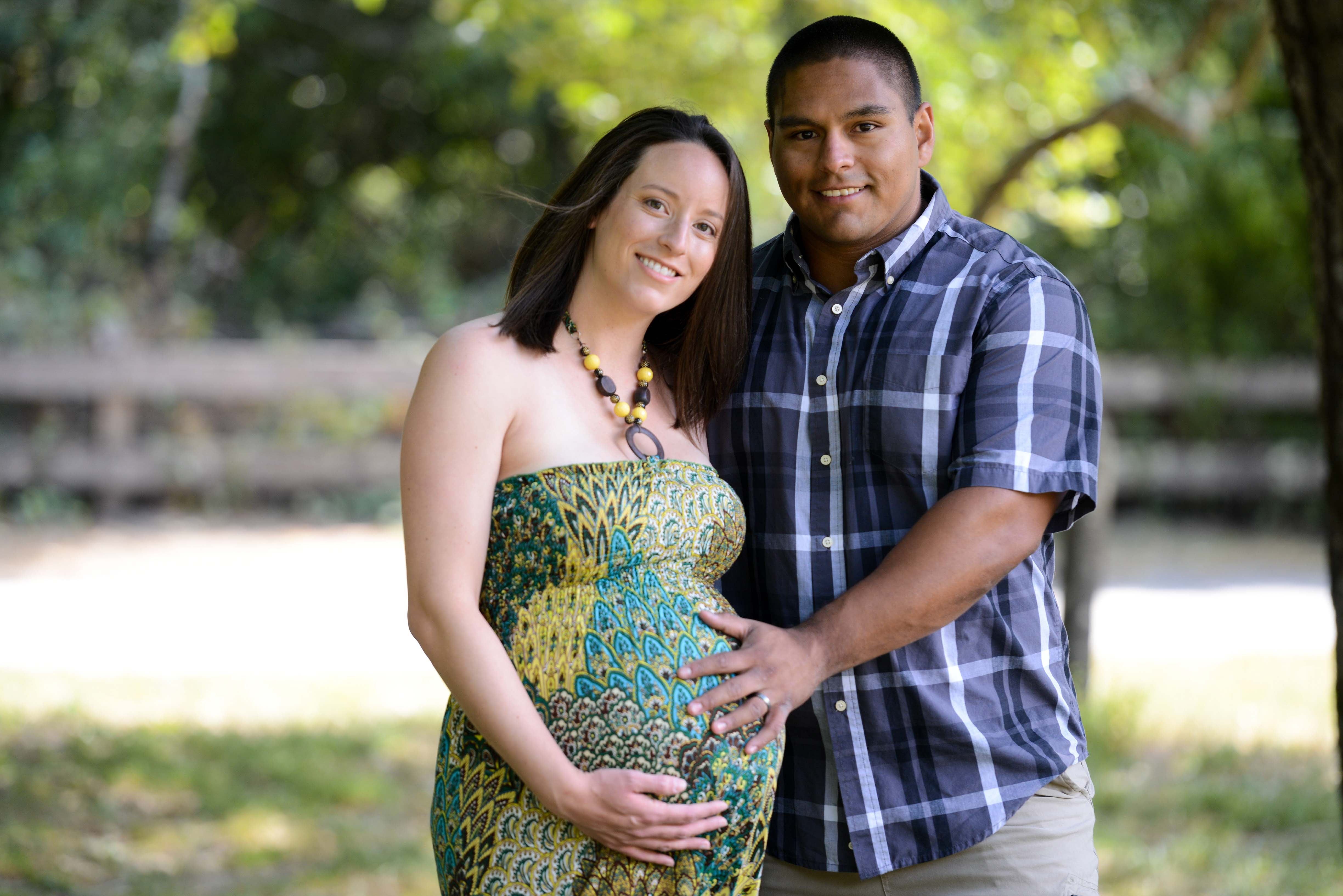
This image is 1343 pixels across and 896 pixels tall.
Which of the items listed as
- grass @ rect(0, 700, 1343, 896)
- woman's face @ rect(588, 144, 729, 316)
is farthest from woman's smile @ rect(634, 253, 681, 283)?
grass @ rect(0, 700, 1343, 896)

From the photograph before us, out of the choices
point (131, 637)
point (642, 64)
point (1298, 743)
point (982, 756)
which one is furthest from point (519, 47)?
point (982, 756)

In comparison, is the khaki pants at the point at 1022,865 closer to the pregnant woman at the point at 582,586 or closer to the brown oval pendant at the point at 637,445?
the pregnant woman at the point at 582,586

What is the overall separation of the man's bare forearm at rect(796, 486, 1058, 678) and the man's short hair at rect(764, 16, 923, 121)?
0.74m

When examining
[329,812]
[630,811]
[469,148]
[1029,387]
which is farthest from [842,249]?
[469,148]

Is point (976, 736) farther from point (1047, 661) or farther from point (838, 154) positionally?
point (838, 154)

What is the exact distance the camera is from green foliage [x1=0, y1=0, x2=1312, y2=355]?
5.96 meters

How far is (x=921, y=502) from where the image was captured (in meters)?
2.13

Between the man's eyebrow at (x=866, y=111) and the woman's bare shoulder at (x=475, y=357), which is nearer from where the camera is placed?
→ the woman's bare shoulder at (x=475, y=357)

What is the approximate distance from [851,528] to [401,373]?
8.99 metres

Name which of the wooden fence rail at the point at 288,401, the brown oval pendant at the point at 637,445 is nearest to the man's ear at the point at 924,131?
the brown oval pendant at the point at 637,445

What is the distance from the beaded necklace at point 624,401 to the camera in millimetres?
2137

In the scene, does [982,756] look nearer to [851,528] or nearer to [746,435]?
[851,528]

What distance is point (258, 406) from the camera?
1073cm

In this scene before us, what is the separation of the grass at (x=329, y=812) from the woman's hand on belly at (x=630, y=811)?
95.0 inches
